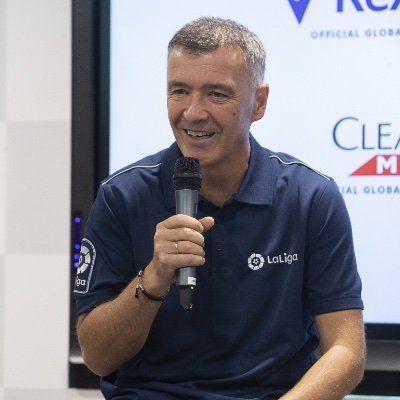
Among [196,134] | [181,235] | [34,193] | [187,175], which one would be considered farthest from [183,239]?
[34,193]

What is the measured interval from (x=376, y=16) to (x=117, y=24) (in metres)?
0.85

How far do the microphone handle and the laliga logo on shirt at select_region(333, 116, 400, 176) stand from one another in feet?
3.91

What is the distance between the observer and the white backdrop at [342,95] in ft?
9.04

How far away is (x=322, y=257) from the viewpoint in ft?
6.59

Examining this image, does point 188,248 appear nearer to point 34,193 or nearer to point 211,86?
point 211,86

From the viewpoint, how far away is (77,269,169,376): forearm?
72.8 inches

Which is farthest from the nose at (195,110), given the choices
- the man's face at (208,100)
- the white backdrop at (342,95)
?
the white backdrop at (342,95)

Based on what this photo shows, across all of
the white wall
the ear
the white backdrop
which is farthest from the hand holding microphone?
the white wall

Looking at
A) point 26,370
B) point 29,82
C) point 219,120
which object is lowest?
point 26,370

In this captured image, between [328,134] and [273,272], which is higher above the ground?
[328,134]

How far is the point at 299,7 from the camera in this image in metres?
2.79

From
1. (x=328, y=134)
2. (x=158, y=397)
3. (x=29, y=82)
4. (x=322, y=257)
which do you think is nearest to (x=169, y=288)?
(x=158, y=397)

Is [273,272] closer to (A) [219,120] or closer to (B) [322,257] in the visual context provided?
(B) [322,257]

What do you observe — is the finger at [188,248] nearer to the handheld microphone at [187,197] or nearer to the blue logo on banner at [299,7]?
the handheld microphone at [187,197]
